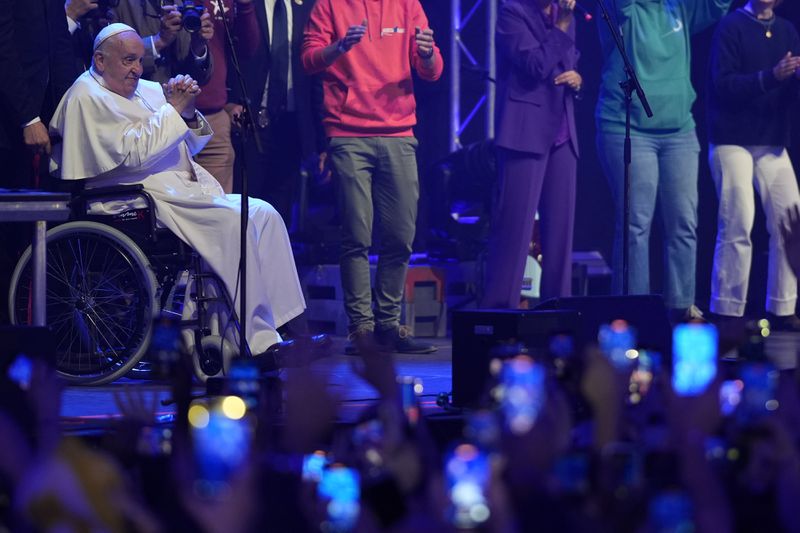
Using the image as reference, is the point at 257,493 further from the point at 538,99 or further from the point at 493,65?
the point at 493,65

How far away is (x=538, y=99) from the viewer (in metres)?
5.67

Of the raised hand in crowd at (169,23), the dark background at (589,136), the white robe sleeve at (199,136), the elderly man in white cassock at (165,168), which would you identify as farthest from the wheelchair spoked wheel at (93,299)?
the dark background at (589,136)

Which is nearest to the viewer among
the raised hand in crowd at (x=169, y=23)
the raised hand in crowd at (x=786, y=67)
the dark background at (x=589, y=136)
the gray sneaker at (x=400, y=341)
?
the raised hand in crowd at (x=169, y=23)

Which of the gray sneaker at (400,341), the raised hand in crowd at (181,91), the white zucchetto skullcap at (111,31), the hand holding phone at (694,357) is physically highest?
the white zucchetto skullcap at (111,31)

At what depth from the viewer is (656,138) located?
6.09 metres

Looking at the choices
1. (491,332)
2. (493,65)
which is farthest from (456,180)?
(491,332)

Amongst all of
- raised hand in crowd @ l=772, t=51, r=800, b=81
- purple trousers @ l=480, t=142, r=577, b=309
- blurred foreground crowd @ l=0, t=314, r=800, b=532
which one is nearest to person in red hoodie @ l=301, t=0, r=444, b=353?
purple trousers @ l=480, t=142, r=577, b=309

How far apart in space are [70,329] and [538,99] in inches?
92.3

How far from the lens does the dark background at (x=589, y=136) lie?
23.5 feet

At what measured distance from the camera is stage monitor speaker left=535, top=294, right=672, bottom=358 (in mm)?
3955

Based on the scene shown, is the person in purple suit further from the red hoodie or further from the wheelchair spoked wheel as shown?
the wheelchair spoked wheel

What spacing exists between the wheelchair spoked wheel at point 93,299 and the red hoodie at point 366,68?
1.39 metres

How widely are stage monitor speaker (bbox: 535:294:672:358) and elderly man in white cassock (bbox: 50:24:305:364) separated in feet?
3.78

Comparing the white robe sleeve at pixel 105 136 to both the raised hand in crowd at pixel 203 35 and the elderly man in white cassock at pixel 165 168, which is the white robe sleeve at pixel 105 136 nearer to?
the elderly man in white cassock at pixel 165 168
